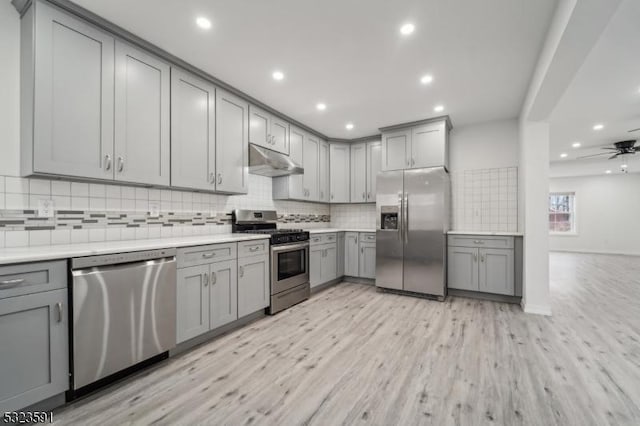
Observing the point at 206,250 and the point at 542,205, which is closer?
the point at 206,250

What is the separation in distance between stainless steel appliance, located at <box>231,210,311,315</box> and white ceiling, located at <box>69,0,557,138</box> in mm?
1549

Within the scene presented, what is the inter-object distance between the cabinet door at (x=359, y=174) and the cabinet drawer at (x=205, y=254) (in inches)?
113

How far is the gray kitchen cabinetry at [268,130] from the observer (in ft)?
11.6

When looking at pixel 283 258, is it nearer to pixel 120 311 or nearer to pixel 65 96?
pixel 120 311

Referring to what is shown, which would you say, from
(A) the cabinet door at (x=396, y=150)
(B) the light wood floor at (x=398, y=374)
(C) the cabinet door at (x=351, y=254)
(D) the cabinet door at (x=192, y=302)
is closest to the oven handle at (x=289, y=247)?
(B) the light wood floor at (x=398, y=374)

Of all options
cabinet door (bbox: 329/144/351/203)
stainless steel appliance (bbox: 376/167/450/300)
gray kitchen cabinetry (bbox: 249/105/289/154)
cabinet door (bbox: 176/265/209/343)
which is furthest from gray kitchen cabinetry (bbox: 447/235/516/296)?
cabinet door (bbox: 176/265/209/343)

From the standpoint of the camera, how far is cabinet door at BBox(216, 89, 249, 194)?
3.09 m

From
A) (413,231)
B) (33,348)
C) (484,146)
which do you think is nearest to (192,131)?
(33,348)

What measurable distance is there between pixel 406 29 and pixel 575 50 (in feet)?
3.84

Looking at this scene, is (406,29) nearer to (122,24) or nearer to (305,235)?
(122,24)

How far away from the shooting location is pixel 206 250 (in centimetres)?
250

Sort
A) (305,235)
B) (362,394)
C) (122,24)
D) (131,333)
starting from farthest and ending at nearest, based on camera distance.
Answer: (305,235) < (122,24) < (131,333) < (362,394)

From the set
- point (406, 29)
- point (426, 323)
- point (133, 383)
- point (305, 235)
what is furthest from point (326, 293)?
point (406, 29)

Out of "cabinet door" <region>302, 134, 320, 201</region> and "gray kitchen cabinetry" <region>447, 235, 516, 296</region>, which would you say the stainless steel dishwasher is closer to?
"cabinet door" <region>302, 134, 320, 201</region>
